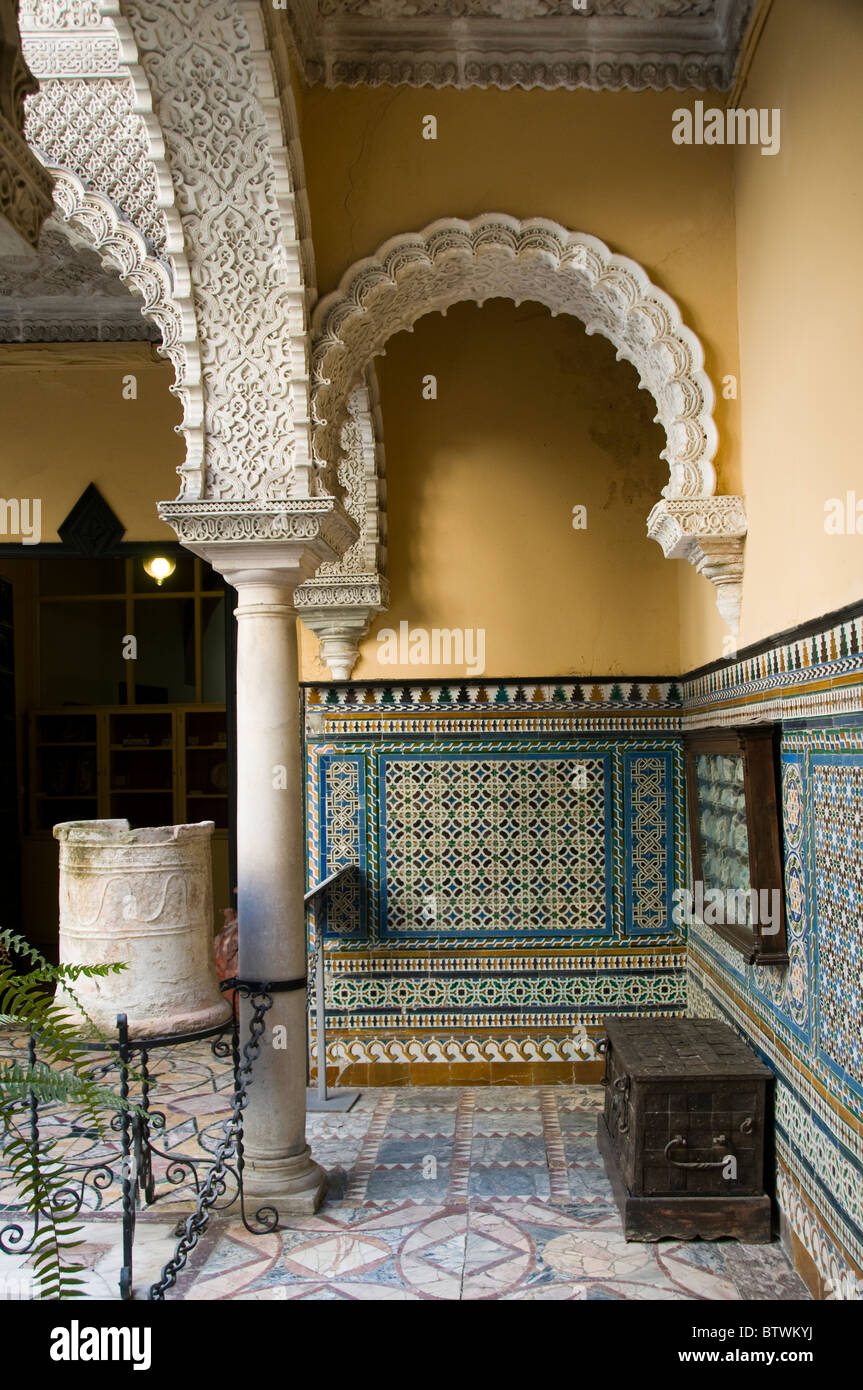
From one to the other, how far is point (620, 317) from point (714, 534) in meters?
1.00

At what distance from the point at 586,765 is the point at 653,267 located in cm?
261

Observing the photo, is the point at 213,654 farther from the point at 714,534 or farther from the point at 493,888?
the point at 714,534

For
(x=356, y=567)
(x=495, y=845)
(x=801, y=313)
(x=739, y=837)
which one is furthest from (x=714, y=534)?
(x=495, y=845)

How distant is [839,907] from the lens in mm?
3141

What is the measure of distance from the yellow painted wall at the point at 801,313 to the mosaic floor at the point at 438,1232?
85.0 inches

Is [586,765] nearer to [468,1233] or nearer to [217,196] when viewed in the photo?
[468,1233]

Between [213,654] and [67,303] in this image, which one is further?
[213,654]

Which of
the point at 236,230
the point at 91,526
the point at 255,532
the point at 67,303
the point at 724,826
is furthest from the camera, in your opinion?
the point at 91,526

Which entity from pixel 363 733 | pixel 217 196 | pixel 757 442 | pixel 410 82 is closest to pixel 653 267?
pixel 757 442

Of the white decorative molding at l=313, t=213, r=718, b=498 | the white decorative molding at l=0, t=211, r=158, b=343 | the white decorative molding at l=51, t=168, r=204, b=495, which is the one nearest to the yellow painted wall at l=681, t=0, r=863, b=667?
the white decorative molding at l=313, t=213, r=718, b=498

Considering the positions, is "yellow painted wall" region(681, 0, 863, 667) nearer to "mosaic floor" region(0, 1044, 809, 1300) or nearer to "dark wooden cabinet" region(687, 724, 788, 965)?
"dark wooden cabinet" region(687, 724, 788, 965)

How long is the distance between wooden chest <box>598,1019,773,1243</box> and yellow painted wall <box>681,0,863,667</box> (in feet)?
5.22

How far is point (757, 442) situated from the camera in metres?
4.11

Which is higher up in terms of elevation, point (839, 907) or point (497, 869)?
point (839, 907)
